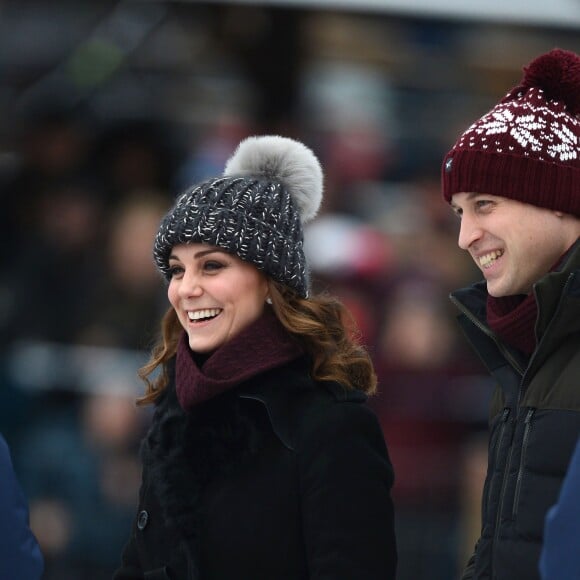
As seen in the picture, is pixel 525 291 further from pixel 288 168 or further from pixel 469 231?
pixel 288 168

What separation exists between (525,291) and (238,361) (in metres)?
0.77

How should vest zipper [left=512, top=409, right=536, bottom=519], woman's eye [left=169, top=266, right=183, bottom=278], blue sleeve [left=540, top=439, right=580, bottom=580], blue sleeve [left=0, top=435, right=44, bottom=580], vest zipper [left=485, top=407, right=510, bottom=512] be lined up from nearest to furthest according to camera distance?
blue sleeve [left=540, top=439, right=580, bottom=580] → blue sleeve [left=0, top=435, right=44, bottom=580] → vest zipper [left=512, top=409, right=536, bottom=519] → vest zipper [left=485, top=407, right=510, bottom=512] → woman's eye [left=169, top=266, right=183, bottom=278]

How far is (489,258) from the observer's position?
3418 millimetres

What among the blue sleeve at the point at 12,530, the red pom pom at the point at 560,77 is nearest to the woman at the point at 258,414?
the blue sleeve at the point at 12,530

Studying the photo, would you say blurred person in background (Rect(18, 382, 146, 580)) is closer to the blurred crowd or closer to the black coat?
the blurred crowd

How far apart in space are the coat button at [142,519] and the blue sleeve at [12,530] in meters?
0.56

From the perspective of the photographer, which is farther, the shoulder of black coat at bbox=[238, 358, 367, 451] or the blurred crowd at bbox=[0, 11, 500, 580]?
the blurred crowd at bbox=[0, 11, 500, 580]

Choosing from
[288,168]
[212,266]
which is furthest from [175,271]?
[288,168]

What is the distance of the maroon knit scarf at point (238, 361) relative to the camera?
360cm

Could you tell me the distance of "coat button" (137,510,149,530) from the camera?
3.70 m

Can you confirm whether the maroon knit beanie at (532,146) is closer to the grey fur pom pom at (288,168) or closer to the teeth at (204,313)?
the grey fur pom pom at (288,168)

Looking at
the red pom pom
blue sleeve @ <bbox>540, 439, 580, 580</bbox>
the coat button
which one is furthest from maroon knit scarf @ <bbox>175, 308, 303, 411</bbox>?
blue sleeve @ <bbox>540, 439, 580, 580</bbox>

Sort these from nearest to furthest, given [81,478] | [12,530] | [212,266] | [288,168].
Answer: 1. [12,530]
2. [212,266]
3. [288,168]
4. [81,478]

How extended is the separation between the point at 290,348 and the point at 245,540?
20.7 inches
